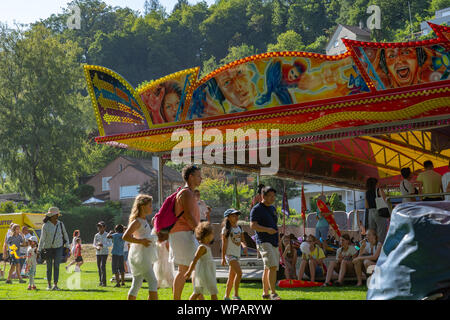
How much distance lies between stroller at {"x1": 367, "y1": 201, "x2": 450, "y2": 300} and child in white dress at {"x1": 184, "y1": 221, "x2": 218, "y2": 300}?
2.24 meters

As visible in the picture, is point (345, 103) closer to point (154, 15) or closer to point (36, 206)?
point (36, 206)

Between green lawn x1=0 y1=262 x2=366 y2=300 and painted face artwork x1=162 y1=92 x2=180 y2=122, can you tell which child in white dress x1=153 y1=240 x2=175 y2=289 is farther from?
painted face artwork x1=162 y1=92 x2=180 y2=122

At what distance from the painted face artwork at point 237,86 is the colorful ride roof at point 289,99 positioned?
2 centimetres

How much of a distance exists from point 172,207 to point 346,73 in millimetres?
4712

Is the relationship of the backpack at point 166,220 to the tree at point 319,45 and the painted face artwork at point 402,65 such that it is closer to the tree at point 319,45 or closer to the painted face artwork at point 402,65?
the painted face artwork at point 402,65

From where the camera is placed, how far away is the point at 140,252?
283 inches

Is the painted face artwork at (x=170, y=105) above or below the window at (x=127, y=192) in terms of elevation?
below

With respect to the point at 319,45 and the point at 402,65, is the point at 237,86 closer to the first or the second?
the point at 402,65

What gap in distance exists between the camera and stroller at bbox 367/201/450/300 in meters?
5.20

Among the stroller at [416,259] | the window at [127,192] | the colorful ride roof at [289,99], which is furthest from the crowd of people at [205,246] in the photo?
the window at [127,192]

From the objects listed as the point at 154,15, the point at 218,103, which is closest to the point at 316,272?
the point at 218,103

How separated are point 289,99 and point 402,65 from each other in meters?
2.26

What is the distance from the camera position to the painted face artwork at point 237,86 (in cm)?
1163

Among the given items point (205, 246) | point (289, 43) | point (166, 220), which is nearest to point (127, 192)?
point (289, 43)
